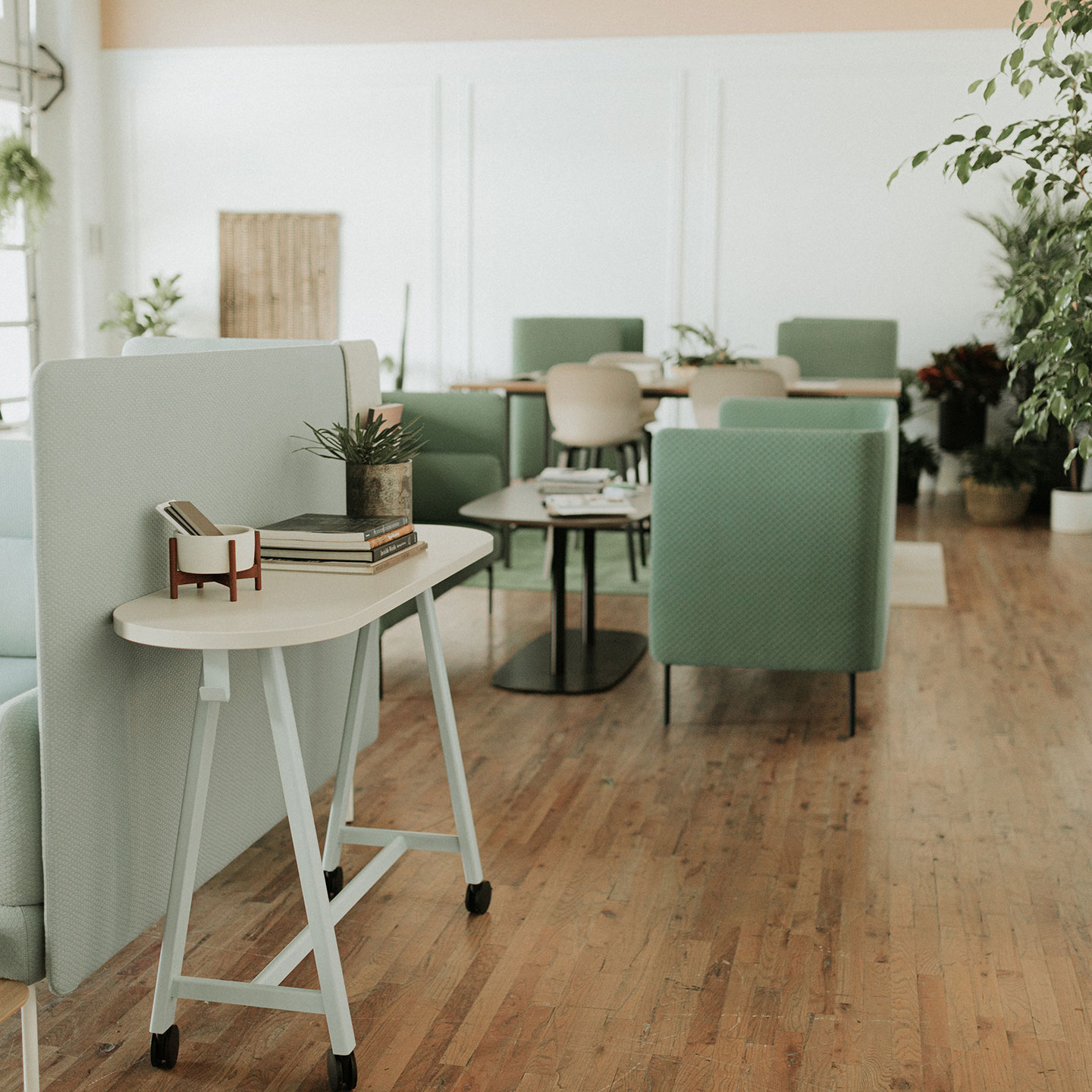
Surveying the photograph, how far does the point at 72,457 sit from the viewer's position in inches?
69.7

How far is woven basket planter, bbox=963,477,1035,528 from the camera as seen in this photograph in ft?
23.2

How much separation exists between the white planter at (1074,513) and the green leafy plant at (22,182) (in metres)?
6.33

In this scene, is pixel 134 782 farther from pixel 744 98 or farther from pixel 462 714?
pixel 744 98

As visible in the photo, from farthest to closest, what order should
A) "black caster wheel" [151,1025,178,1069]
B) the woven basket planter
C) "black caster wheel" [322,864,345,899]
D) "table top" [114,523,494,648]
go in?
the woven basket planter
"black caster wheel" [322,864,345,899]
"black caster wheel" [151,1025,178,1069]
"table top" [114,523,494,648]

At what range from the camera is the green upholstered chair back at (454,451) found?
15.5 feet

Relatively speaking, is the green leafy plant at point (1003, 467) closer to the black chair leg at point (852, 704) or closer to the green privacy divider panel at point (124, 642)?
the black chair leg at point (852, 704)

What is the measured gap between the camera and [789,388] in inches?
233

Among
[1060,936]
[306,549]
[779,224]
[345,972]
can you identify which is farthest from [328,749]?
[779,224]

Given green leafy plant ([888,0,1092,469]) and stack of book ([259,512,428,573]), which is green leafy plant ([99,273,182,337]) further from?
green leafy plant ([888,0,1092,469])

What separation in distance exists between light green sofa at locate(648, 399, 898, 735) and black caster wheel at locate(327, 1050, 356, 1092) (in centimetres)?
191

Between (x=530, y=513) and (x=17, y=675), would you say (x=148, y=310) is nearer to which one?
(x=530, y=513)

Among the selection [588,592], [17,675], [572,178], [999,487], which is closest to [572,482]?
[588,592]

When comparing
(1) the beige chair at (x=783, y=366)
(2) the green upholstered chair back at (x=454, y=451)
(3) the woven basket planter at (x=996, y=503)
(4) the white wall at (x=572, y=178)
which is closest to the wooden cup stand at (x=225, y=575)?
(2) the green upholstered chair back at (x=454, y=451)

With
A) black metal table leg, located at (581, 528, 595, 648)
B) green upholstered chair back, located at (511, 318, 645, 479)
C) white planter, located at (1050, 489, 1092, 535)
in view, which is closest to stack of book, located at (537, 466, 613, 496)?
black metal table leg, located at (581, 528, 595, 648)
